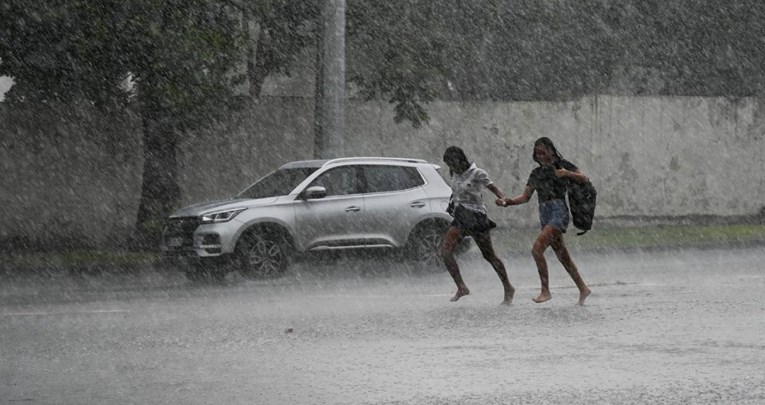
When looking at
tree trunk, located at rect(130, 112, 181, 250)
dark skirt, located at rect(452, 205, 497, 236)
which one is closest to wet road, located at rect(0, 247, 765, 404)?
dark skirt, located at rect(452, 205, 497, 236)

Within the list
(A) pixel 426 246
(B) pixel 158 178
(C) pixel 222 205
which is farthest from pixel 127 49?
(A) pixel 426 246

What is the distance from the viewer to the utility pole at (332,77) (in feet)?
67.7

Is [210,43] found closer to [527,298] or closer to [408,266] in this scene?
[408,266]

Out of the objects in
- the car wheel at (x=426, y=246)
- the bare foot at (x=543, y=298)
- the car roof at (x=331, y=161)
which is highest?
the car roof at (x=331, y=161)

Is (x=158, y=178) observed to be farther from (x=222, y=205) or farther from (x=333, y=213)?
(x=333, y=213)

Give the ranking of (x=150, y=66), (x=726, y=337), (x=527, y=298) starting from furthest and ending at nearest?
(x=150, y=66) → (x=527, y=298) → (x=726, y=337)

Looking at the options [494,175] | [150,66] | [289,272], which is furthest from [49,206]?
[494,175]

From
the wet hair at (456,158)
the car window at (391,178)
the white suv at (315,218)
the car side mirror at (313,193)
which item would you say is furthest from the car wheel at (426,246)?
the wet hair at (456,158)

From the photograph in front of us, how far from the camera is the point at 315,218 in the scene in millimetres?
18031

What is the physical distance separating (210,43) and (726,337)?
10297 millimetres

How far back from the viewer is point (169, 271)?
1875 cm

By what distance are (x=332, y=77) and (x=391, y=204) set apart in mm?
2926

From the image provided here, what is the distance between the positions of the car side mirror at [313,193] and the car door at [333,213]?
6 cm

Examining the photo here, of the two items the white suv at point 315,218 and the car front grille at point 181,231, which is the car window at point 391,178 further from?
the car front grille at point 181,231
